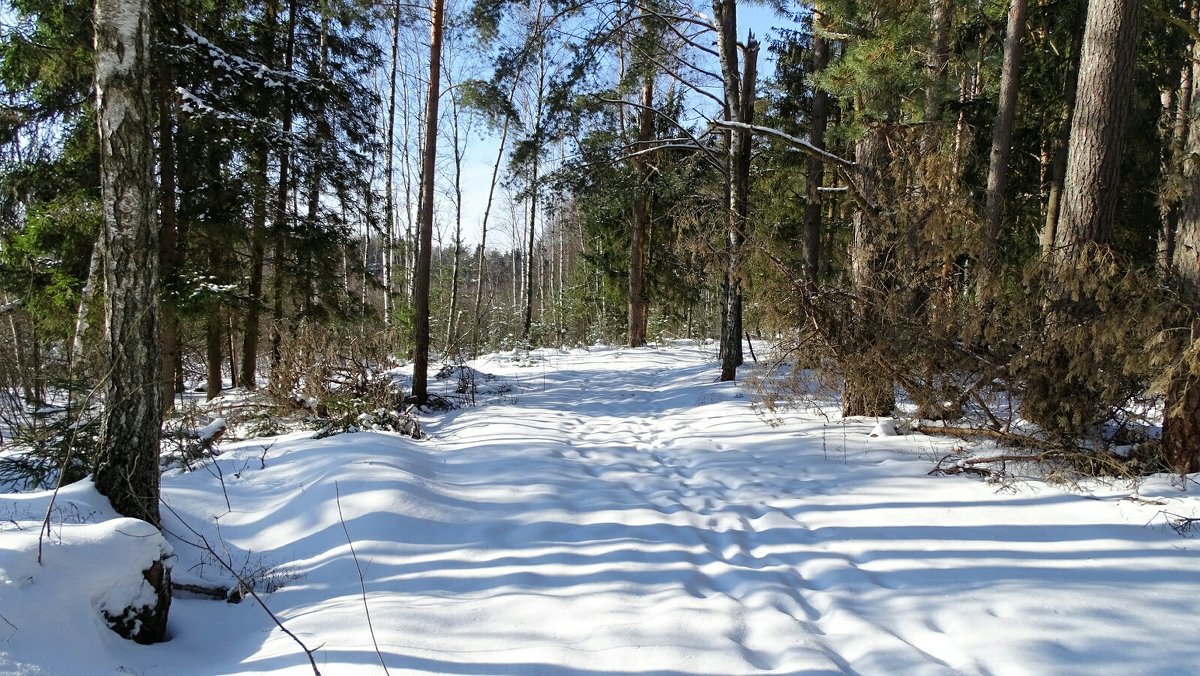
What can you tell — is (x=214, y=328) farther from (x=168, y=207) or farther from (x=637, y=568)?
(x=637, y=568)

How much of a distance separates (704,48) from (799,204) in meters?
9.05

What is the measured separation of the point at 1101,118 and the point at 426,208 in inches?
315

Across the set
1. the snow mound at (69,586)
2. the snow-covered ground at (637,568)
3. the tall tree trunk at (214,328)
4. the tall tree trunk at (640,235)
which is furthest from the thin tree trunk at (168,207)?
the tall tree trunk at (640,235)

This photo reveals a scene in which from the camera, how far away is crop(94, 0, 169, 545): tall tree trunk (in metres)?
3.32

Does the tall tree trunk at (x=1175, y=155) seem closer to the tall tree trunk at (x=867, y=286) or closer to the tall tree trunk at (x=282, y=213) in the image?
the tall tree trunk at (x=867, y=286)

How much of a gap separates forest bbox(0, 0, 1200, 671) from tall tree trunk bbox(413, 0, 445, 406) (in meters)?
0.06

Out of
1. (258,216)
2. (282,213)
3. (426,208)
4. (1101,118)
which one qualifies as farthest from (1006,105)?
(258,216)

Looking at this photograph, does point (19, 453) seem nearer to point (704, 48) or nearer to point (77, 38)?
point (77, 38)

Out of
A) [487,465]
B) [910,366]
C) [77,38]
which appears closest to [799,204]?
[910,366]

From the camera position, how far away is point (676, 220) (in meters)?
7.86

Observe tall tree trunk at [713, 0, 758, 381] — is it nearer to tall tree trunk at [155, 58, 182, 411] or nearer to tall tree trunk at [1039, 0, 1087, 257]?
tall tree trunk at [1039, 0, 1087, 257]

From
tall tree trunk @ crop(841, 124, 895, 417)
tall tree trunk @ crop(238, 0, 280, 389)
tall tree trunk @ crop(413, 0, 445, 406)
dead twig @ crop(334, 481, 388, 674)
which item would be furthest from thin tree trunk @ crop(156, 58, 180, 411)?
tall tree trunk @ crop(841, 124, 895, 417)

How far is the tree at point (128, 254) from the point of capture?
3.32 meters

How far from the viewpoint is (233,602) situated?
337 cm
